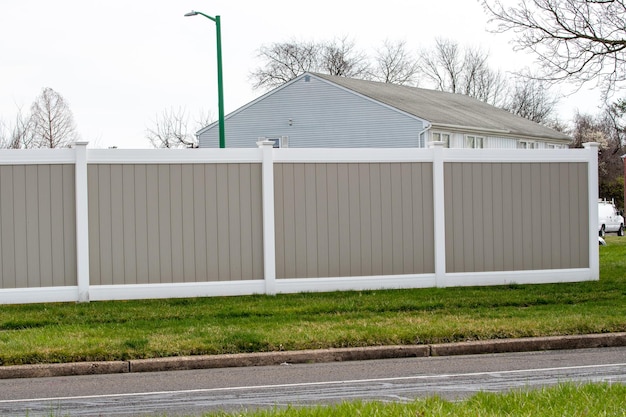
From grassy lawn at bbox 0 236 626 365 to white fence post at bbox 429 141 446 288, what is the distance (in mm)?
483

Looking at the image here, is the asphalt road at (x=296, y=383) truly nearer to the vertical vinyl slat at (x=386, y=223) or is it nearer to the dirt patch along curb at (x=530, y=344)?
the dirt patch along curb at (x=530, y=344)

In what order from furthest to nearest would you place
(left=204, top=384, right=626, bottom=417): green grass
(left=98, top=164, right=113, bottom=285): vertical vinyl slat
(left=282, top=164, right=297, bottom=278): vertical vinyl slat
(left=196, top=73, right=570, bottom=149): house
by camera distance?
(left=196, top=73, right=570, bottom=149): house
(left=282, top=164, right=297, bottom=278): vertical vinyl slat
(left=98, top=164, right=113, bottom=285): vertical vinyl slat
(left=204, top=384, right=626, bottom=417): green grass

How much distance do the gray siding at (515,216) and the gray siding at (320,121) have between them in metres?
20.5

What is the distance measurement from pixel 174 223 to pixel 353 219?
292 centimetres

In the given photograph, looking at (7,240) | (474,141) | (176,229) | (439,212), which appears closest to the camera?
(7,240)

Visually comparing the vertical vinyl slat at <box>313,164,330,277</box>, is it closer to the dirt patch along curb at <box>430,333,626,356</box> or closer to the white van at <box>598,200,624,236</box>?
the dirt patch along curb at <box>430,333,626,356</box>

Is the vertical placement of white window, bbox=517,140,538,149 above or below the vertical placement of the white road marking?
above

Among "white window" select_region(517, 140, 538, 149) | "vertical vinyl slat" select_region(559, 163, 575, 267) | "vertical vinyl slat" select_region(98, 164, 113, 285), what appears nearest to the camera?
"vertical vinyl slat" select_region(98, 164, 113, 285)

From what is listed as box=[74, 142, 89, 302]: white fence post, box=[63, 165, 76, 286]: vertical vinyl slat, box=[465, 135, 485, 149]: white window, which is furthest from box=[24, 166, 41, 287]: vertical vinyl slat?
box=[465, 135, 485, 149]: white window

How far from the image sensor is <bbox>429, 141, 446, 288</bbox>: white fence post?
52.2 ft

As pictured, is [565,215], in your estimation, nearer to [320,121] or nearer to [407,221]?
[407,221]

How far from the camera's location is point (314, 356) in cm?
1061

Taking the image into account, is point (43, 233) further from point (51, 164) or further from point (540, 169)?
point (540, 169)

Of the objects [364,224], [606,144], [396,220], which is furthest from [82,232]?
[606,144]
